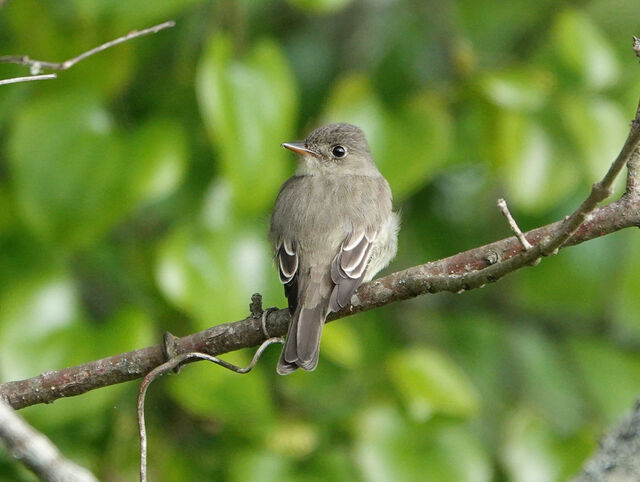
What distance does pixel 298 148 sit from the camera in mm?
4355

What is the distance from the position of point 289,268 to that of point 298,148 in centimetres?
80

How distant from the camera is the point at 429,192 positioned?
5.38 metres

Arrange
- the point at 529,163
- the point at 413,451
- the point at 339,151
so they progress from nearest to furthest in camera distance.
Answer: the point at 413,451
the point at 529,163
the point at 339,151

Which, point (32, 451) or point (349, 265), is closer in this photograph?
point (32, 451)

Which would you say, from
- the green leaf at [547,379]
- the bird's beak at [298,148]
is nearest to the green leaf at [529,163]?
the bird's beak at [298,148]

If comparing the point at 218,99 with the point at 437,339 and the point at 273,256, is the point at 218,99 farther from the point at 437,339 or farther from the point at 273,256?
the point at 437,339

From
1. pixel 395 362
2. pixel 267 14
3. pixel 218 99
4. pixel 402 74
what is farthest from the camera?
pixel 267 14

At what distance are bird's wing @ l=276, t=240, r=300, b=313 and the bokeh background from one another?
27 cm

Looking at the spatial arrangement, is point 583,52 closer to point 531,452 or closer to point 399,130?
point 399,130

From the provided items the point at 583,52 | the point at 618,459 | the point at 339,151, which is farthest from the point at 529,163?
the point at 618,459

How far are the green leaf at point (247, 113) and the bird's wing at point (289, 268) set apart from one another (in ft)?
0.86

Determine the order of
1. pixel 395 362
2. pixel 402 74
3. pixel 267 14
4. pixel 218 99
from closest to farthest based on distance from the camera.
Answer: pixel 218 99 → pixel 395 362 → pixel 402 74 → pixel 267 14

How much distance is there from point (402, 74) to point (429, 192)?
0.77 meters

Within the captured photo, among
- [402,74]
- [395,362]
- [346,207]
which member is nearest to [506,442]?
[395,362]
